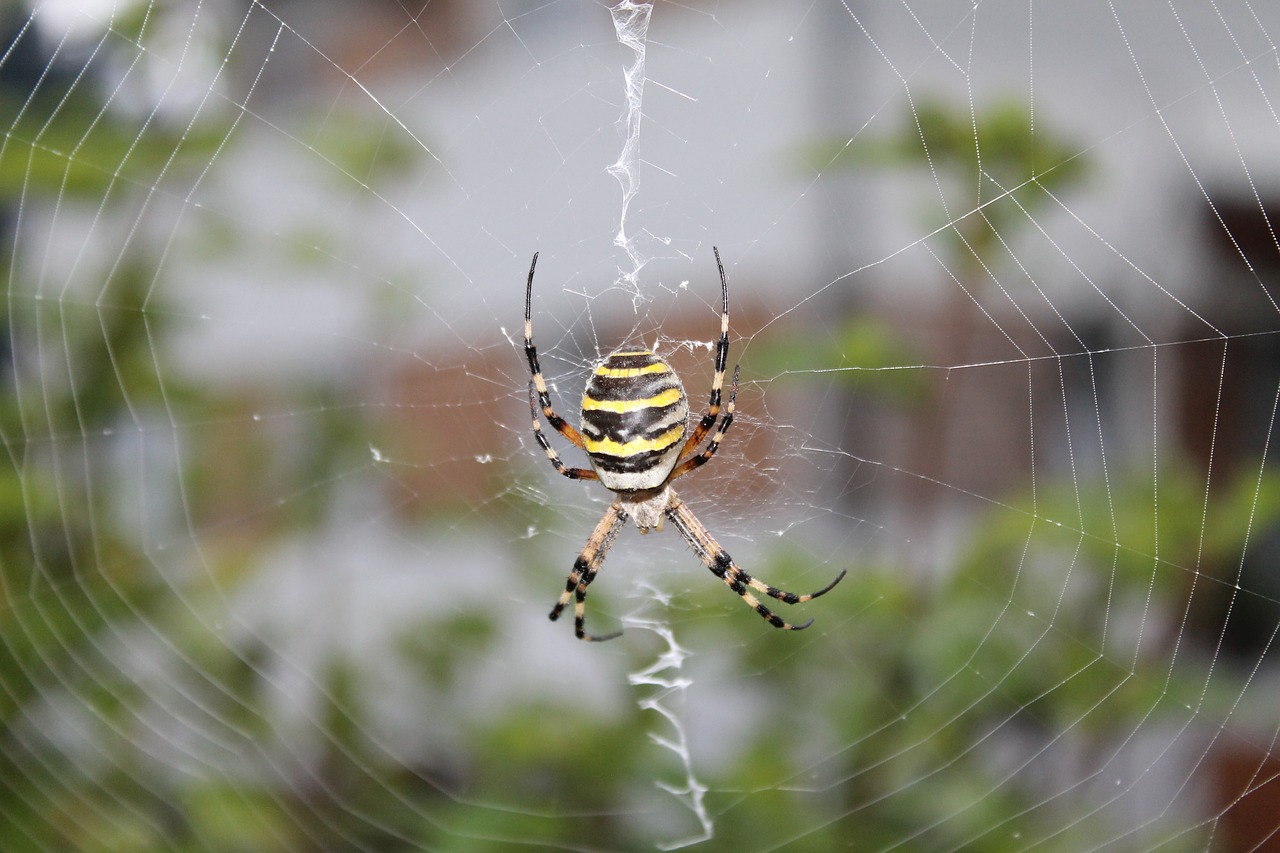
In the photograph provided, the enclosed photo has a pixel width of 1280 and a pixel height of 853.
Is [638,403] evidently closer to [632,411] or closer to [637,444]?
[632,411]

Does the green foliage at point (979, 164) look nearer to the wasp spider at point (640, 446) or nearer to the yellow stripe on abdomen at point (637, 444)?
the wasp spider at point (640, 446)

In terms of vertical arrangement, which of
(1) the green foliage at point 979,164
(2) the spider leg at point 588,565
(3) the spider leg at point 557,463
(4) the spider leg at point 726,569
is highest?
(1) the green foliage at point 979,164

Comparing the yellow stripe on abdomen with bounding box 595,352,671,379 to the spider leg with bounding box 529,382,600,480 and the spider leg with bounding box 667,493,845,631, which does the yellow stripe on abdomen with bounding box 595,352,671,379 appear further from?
the spider leg with bounding box 667,493,845,631

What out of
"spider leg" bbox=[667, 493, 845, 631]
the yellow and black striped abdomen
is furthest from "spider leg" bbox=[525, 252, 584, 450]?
"spider leg" bbox=[667, 493, 845, 631]

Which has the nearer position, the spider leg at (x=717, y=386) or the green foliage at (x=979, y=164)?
the green foliage at (x=979, y=164)

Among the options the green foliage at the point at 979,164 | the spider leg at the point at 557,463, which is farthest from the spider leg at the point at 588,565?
the green foliage at the point at 979,164

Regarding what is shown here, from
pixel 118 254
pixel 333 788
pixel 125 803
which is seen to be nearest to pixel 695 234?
pixel 118 254

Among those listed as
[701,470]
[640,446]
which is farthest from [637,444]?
[701,470]

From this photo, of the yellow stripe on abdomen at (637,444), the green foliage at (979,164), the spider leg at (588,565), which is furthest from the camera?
the spider leg at (588,565)
